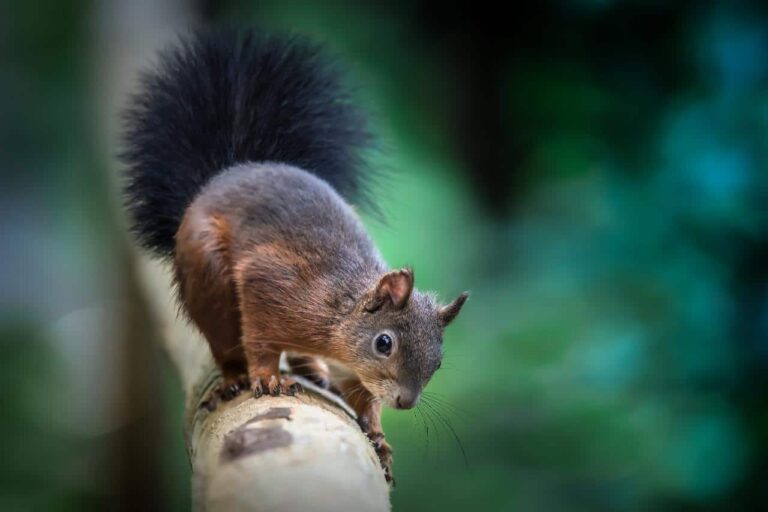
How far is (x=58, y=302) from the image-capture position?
369 cm

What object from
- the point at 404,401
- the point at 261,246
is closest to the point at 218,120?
the point at 261,246

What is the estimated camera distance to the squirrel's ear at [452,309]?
1.37 m

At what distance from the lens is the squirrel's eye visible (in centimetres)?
136

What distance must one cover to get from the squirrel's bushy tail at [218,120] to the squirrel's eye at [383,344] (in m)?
0.47

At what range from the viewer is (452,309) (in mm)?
1382

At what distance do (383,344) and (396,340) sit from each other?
0.07 feet

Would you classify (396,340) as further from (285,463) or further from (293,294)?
(285,463)

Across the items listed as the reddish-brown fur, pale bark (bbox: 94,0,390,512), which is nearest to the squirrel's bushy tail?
the reddish-brown fur

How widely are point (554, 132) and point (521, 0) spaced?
1.82ft

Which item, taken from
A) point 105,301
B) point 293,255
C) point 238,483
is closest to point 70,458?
point 105,301

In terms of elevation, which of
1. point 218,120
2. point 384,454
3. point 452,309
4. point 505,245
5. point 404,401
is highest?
point 218,120

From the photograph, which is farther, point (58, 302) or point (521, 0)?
point (58, 302)

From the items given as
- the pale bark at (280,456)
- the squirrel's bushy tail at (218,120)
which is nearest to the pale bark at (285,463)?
the pale bark at (280,456)

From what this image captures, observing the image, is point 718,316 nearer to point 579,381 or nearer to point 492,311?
point 579,381
